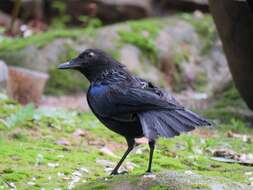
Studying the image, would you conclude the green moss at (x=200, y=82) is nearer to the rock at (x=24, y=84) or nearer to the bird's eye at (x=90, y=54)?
the rock at (x=24, y=84)

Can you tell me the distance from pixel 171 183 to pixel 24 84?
617cm

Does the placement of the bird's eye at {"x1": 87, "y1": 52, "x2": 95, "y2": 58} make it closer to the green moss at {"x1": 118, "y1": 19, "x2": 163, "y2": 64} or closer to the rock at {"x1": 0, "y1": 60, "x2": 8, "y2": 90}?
the rock at {"x1": 0, "y1": 60, "x2": 8, "y2": 90}

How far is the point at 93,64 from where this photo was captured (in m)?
5.24

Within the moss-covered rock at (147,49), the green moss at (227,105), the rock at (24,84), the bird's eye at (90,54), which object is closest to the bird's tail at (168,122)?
the bird's eye at (90,54)

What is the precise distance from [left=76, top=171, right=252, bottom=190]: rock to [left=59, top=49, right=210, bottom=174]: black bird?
262 millimetres

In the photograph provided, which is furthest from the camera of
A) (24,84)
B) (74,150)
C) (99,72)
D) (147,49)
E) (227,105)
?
(147,49)

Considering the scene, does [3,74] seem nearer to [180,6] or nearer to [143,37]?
[143,37]

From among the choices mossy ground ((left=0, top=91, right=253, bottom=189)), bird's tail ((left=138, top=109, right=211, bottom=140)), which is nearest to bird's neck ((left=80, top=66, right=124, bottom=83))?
bird's tail ((left=138, top=109, right=211, bottom=140))

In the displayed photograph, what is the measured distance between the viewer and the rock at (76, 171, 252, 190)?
14.3 feet

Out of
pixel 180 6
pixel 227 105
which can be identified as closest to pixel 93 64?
pixel 227 105

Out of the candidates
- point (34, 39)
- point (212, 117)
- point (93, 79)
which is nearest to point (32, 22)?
point (34, 39)

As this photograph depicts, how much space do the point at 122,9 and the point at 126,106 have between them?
38.2 feet

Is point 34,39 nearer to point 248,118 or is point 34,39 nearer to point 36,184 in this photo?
point 248,118

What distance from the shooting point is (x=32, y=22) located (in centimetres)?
1670
